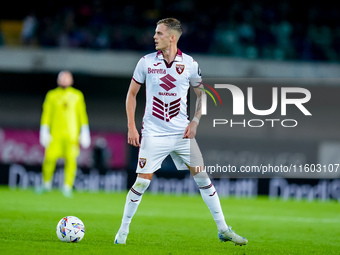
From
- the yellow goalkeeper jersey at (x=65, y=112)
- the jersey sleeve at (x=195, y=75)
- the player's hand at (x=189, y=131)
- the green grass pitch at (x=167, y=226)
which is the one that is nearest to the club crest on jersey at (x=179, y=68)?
the jersey sleeve at (x=195, y=75)

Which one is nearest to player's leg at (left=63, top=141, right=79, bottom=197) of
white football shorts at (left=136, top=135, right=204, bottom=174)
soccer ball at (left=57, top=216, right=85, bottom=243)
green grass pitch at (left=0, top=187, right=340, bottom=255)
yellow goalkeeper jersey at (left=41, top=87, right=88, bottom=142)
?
yellow goalkeeper jersey at (left=41, top=87, right=88, bottom=142)

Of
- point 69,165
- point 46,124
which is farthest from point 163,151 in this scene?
point 46,124

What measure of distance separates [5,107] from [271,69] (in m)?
8.84

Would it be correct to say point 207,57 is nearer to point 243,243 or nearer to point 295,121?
point 295,121

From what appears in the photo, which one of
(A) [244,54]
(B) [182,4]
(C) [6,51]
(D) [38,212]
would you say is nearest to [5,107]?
(C) [6,51]

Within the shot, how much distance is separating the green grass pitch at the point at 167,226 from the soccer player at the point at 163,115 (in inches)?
19.6

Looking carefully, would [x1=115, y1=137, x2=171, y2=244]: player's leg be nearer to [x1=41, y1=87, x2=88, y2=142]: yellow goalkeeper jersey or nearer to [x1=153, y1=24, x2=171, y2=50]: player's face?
[x1=153, y1=24, x2=171, y2=50]: player's face

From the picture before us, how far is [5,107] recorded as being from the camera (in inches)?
890

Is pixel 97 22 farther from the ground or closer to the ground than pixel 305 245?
farther from the ground

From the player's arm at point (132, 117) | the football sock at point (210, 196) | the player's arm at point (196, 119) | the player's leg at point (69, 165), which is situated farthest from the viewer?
the player's leg at point (69, 165)

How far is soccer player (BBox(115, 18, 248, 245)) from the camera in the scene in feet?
22.4

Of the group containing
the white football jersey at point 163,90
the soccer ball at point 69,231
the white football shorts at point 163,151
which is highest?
the white football jersey at point 163,90

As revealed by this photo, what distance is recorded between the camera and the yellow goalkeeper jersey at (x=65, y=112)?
14.5 meters

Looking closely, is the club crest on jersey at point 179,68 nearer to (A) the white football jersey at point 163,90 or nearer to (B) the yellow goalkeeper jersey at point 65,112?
(A) the white football jersey at point 163,90
